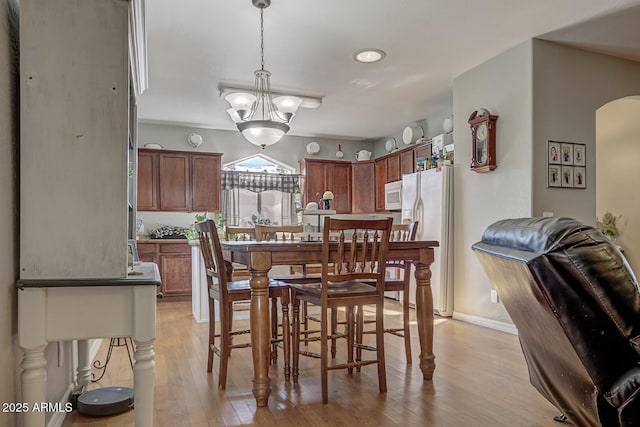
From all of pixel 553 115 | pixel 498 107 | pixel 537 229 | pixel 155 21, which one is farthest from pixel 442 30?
pixel 537 229

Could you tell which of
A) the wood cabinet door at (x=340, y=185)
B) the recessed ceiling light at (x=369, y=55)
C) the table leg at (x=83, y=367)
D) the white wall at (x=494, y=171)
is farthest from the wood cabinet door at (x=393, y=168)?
the table leg at (x=83, y=367)

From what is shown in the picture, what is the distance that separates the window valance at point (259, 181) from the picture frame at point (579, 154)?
4341mm

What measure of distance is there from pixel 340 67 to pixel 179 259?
11.4 ft

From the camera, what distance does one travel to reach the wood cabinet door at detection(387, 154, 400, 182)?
6.44 metres

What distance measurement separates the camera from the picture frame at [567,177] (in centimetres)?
387

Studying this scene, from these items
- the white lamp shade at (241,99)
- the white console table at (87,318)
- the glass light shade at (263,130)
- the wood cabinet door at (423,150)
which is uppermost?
the white lamp shade at (241,99)

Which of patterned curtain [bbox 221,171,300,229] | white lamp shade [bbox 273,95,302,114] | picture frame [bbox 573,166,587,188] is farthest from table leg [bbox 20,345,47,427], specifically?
patterned curtain [bbox 221,171,300,229]

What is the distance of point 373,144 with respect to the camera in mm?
7992

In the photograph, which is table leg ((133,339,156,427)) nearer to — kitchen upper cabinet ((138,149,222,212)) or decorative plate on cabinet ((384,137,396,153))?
kitchen upper cabinet ((138,149,222,212))

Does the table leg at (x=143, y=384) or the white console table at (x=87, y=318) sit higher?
the white console table at (x=87, y=318)

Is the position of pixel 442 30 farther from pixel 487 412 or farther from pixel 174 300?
pixel 174 300

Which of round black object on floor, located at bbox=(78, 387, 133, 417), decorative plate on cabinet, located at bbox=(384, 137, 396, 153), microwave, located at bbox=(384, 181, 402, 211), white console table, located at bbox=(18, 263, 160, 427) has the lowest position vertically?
round black object on floor, located at bbox=(78, 387, 133, 417)

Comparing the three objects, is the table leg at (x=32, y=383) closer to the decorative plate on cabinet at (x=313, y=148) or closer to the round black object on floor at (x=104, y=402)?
the round black object on floor at (x=104, y=402)

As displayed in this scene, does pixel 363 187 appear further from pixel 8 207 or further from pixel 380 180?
pixel 8 207
